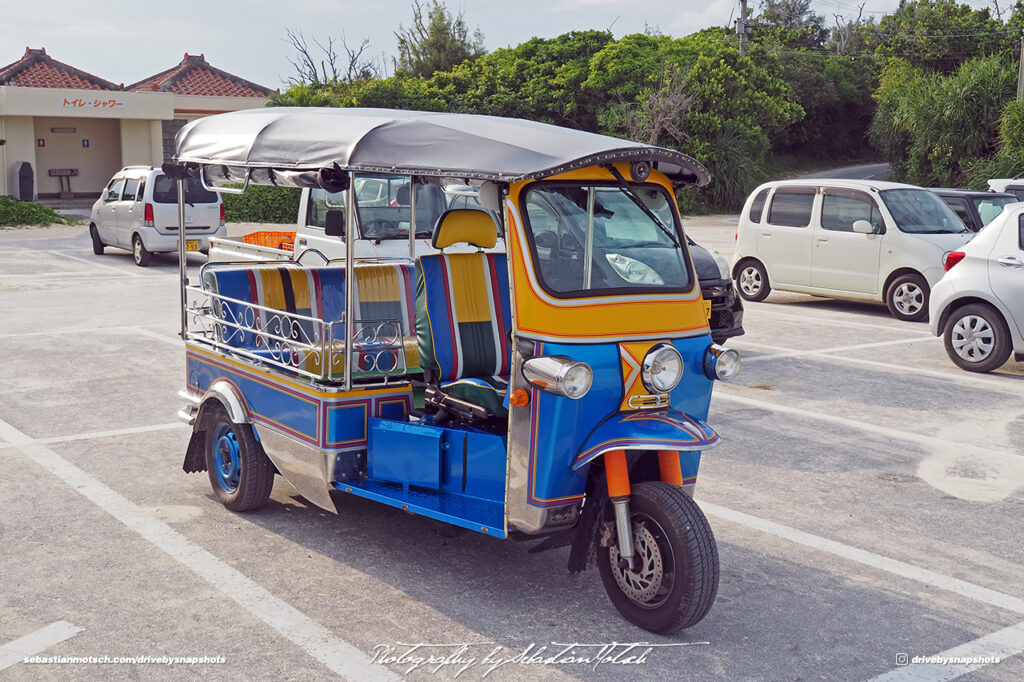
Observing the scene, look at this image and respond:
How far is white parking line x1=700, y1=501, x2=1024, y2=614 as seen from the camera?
5043 mm

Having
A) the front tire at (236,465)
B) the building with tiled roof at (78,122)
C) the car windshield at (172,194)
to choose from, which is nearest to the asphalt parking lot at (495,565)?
the front tire at (236,465)

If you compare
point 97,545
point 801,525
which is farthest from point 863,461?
point 97,545

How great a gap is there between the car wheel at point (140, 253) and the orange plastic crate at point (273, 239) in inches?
254

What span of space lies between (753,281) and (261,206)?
17.7 meters

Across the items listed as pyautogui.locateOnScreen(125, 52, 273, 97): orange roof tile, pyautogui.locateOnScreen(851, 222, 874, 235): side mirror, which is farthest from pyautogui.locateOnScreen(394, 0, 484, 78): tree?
pyautogui.locateOnScreen(851, 222, 874, 235): side mirror

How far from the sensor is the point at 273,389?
5.75 metres

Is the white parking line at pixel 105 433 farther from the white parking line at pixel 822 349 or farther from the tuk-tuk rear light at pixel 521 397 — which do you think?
the white parking line at pixel 822 349

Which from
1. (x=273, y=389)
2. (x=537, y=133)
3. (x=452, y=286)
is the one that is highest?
(x=537, y=133)

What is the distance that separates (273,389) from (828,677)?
3.17 meters

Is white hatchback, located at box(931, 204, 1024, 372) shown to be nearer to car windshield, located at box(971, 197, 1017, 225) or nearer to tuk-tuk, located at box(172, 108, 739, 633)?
car windshield, located at box(971, 197, 1017, 225)

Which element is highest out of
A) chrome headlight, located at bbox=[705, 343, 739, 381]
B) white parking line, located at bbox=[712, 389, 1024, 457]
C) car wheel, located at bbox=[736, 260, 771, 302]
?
chrome headlight, located at bbox=[705, 343, 739, 381]

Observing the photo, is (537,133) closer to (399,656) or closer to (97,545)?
(399,656)

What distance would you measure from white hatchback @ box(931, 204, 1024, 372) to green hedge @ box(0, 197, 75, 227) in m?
23.8

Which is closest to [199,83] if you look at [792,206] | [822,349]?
[792,206]
